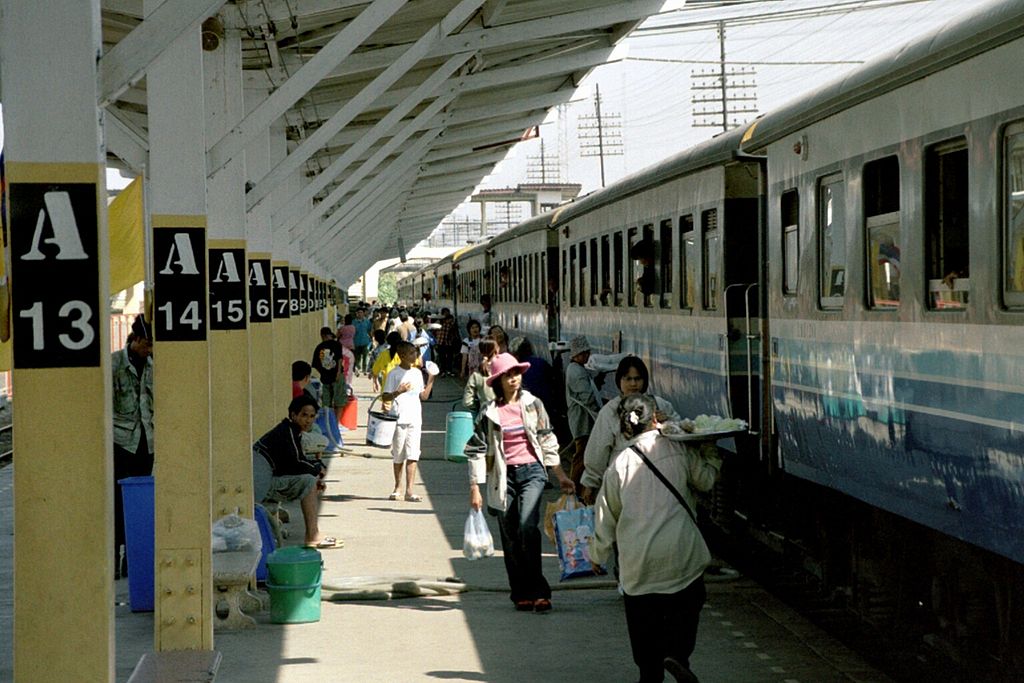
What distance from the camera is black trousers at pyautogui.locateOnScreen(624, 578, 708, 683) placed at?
778 centimetres

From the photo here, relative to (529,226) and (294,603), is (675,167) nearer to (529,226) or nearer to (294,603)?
(294,603)

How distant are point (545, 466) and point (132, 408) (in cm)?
320

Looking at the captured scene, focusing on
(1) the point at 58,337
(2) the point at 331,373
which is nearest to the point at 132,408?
(1) the point at 58,337

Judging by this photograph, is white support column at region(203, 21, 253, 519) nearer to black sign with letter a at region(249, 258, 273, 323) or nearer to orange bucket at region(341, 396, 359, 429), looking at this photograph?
black sign with letter a at region(249, 258, 273, 323)

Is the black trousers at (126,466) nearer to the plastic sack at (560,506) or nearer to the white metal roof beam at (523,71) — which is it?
the plastic sack at (560,506)

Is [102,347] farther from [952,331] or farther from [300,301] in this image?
[300,301]

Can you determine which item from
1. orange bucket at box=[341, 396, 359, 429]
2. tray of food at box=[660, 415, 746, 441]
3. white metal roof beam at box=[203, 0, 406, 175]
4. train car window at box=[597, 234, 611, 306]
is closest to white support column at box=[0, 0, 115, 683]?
tray of food at box=[660, 415, 746, 441]

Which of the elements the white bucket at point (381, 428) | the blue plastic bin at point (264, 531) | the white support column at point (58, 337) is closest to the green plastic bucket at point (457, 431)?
the white bucket at point (381, 428)

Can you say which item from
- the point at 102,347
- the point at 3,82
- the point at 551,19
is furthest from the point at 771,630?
the point at 551,19

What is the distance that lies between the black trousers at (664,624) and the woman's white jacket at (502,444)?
288cm

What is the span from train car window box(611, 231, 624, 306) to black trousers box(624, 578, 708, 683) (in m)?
9.32

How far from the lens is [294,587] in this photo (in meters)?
10.5

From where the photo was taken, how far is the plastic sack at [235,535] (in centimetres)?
1082

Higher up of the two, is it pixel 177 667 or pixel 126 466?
pixel 126 466
